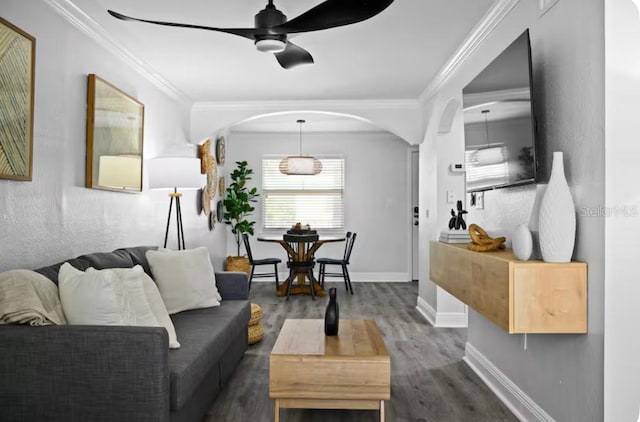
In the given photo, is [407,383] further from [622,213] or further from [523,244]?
[622,213]

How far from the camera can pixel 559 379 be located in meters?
2.42

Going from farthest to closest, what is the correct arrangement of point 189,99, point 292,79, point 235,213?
point 235,213
point 189,99
point 292,79

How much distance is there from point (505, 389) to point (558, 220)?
1.34 meters

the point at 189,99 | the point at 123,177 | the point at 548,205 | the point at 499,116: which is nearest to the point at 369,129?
the point at 189,99

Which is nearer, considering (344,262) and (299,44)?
(299,44)

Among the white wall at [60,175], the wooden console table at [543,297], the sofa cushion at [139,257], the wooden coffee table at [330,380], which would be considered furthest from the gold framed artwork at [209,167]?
the wooden console table at [543,297]

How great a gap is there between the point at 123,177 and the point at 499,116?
287 cm

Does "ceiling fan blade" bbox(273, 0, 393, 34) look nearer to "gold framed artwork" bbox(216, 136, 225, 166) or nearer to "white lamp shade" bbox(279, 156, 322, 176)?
"white lamp shade" bbox(279, 156, 322, 176)

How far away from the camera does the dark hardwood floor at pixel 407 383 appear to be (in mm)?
2830

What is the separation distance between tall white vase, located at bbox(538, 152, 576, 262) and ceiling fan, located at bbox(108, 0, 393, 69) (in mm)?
1076

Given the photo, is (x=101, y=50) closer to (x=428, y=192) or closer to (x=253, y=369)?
(x=253, y=369)

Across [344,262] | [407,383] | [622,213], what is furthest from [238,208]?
[622,213]

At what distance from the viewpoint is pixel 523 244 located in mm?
2342

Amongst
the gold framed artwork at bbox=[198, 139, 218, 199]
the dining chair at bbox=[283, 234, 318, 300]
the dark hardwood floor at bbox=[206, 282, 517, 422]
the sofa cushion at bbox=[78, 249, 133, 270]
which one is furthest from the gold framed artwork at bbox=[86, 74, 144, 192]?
the dining chair at bbox=[283, 234, 318, 300]
